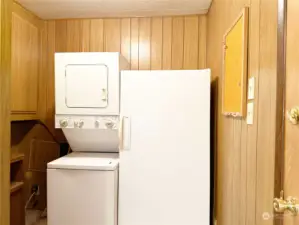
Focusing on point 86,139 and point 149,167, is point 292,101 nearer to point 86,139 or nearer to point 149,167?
point 149,167

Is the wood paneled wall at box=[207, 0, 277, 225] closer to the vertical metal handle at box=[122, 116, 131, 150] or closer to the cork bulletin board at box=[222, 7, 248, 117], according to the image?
the cork bulletin board at box=[222, 7, 248, 117]

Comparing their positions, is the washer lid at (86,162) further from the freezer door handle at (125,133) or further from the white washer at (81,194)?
the freezer door handle at (125,133)

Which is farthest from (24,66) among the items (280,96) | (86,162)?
(280,96)

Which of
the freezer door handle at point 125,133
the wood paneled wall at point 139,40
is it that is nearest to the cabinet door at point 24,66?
the wood paneled wall at point 139,40

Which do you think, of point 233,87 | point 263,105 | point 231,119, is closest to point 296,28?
point 263,105

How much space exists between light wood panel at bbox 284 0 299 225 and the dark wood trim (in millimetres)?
15

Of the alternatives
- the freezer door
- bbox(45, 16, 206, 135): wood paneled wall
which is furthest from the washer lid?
bbox(45, 16, 206, 135): wood paneled wall

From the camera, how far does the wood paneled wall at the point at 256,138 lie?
38.2 inches

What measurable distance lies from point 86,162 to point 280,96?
1.74 meters

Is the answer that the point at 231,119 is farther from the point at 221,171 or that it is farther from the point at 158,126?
the point at 158,126

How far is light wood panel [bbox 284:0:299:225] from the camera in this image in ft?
2.62

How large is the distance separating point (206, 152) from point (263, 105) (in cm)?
121

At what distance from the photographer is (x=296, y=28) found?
2.61 feet

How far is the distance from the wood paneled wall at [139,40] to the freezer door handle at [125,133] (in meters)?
0.89
